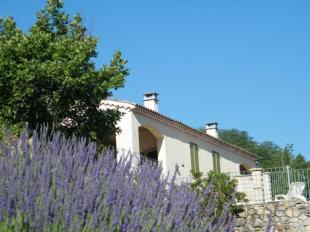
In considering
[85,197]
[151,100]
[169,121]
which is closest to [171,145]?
[169,121]

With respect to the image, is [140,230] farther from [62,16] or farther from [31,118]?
[62,16]

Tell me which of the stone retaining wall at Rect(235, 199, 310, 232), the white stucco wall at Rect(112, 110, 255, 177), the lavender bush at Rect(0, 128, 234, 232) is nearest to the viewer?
the lavender bush at Rect(0, 128, 234, 232)

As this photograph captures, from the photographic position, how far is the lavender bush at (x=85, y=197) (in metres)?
3.05

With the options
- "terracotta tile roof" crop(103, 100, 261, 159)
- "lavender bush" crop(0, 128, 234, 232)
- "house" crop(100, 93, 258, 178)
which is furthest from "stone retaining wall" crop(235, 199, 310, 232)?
"lavender bush" crop(0, 128, 234, 232)

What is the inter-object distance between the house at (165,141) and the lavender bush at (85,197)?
13247mm

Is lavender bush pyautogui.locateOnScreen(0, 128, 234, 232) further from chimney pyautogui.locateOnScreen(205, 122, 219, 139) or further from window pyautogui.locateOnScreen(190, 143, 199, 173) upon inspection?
chimney pyautogui.locateOnScreen(205, 122, 219, 139)

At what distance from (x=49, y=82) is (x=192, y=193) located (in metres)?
8.93

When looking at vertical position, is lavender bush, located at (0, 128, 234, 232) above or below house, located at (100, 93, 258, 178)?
below

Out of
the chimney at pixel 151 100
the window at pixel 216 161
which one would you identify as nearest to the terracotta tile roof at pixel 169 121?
the window at pixel 216 161

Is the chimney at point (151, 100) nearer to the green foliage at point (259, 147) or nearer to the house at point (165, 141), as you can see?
the house at point (165, 141)

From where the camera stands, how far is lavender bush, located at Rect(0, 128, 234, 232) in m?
3.05

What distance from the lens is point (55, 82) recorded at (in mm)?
12219

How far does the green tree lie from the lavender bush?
8.15m

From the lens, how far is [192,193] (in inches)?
149
